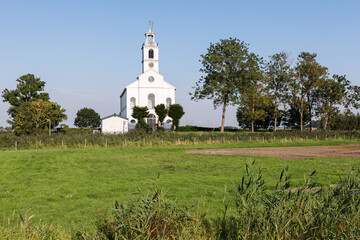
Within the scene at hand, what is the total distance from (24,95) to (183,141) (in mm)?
39309

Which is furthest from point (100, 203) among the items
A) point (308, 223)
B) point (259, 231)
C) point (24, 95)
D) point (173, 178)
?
point (24, 95)

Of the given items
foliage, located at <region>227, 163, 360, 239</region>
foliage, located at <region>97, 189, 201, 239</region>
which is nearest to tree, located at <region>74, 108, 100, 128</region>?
foliage, located at <region>97, 189, 201, 239</region>

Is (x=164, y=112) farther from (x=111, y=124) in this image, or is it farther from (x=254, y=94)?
(x=254, y=94)

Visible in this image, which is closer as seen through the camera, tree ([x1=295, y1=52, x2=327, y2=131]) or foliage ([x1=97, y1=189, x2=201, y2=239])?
foliage ([x1=97, y1=189, x2=201, y2=239])

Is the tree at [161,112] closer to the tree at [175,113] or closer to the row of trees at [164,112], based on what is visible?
the row of trees at [164,112]

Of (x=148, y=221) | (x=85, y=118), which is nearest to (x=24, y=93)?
(x=85, y=118)

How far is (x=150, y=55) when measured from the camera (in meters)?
86.5

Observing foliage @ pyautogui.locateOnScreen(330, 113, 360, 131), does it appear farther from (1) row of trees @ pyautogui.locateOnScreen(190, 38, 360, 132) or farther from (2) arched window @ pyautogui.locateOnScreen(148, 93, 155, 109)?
(2) arched window @ pyautogui.locateOnScreen(148, 93, 155, 109)

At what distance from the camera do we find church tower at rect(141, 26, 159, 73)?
85.8 metres

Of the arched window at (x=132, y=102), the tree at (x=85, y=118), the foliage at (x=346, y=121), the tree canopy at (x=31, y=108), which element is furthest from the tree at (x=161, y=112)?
the tree at (x=85, y=118)

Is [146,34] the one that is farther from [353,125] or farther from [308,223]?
[308,223]

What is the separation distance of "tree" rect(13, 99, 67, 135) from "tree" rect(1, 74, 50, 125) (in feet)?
37.9

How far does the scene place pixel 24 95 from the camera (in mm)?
60656

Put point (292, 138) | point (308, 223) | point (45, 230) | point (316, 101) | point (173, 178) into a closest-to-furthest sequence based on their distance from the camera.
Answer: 1. point (308, 223)
2. point (45, 230)
3. point (173, 178)
4. point (292, 138)
5. point (316, 101)
